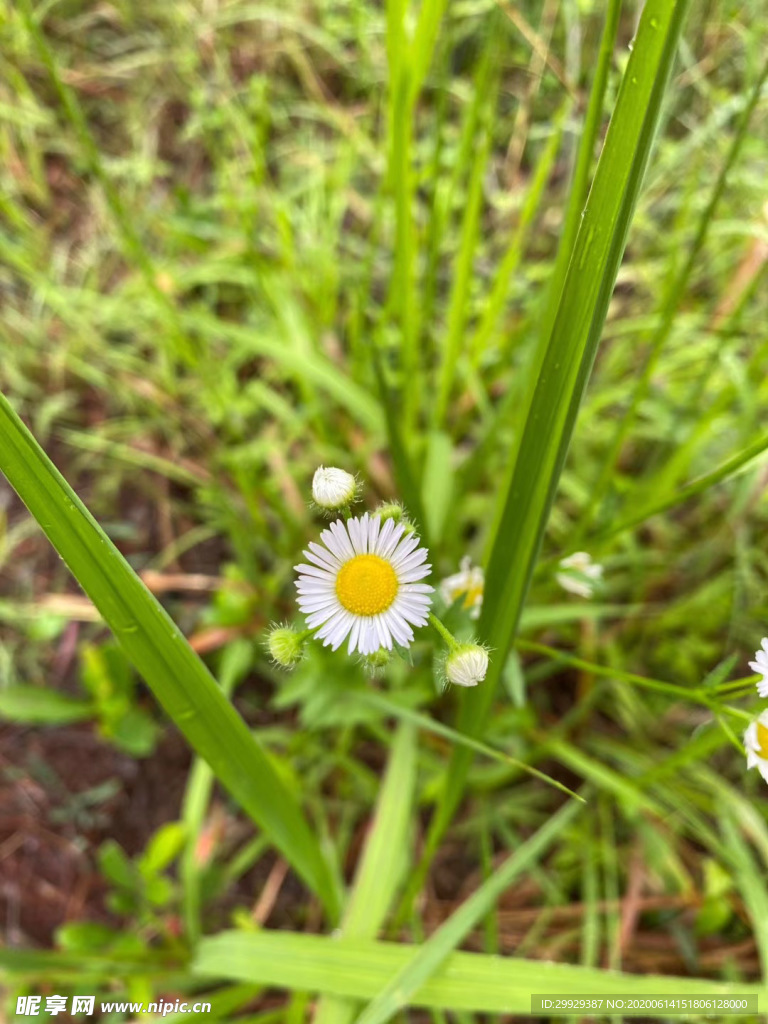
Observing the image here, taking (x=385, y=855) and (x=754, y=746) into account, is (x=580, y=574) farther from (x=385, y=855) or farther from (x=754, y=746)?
(x=385, y=855)

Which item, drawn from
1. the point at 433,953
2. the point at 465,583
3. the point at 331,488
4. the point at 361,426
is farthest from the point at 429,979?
the point at 361,426

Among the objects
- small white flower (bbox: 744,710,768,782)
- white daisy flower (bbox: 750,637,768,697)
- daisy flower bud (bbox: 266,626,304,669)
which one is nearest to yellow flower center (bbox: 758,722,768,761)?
small white flower (bbox: 744,710,768,782)

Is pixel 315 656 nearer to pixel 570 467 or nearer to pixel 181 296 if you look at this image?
pixel 570 467

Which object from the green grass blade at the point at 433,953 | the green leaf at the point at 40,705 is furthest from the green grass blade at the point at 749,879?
the green leaf at the point at 40,705

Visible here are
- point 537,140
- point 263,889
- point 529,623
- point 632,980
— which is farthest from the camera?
point 537,140

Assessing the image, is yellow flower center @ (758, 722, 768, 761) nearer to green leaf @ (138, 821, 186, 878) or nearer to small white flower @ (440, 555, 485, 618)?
small white flower @ (440, 555, 485, 618)

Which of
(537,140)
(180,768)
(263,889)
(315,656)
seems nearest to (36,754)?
(180,768)
